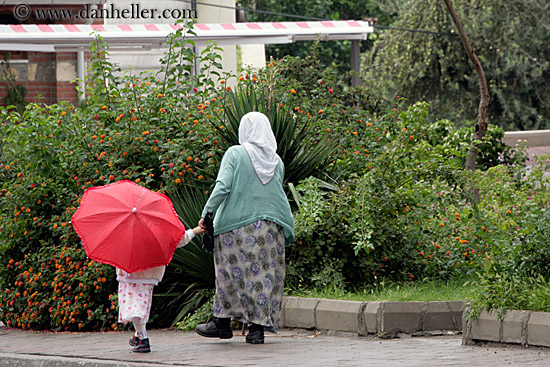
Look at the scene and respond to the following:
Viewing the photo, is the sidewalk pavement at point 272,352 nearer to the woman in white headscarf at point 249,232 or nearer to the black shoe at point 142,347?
the black shoe at point 142,347

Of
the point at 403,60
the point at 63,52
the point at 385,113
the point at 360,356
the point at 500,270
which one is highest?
the point at 403,60

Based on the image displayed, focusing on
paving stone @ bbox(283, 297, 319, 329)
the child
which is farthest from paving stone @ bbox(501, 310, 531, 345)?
the child

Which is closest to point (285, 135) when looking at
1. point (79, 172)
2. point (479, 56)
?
point (79, 172)

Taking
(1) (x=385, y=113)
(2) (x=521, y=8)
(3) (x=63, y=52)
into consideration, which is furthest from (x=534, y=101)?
(1) (x=385, y=113)

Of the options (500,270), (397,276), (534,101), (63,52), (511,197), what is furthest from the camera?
(534,101)

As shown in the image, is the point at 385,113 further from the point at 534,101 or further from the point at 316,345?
the point at 534,101

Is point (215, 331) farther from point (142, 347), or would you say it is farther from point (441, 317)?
point (441, 317)

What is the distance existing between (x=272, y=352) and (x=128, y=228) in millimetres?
1294

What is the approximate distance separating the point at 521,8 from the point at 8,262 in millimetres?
21233

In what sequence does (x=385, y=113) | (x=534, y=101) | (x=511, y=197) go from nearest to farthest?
(x=511, y=197) < (x=385, y=113) < (x=534, y=101)

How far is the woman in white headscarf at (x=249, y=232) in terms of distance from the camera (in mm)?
7008

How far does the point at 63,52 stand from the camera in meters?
16.6

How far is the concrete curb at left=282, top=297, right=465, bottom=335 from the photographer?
7387 millimetres

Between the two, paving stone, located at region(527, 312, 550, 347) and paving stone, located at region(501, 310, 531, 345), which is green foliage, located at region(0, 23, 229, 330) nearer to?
paving stone, located at region(501, 310, 531, 345)
